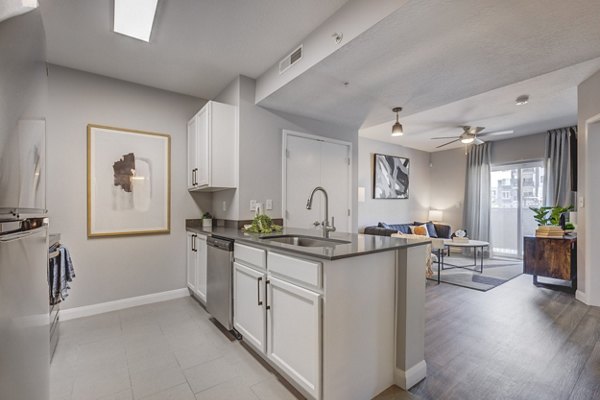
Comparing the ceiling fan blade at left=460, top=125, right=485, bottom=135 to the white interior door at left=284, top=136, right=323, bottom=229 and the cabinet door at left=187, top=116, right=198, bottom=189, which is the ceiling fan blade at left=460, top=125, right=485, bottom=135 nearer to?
the white interior door at left=284, top=136, right=323, bottom=229

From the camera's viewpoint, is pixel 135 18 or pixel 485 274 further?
pixel 485 274

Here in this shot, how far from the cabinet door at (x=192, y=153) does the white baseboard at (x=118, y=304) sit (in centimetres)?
140

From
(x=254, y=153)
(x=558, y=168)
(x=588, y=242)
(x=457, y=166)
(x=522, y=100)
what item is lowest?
(x=588, y=242)

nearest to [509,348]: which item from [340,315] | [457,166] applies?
[340,315]

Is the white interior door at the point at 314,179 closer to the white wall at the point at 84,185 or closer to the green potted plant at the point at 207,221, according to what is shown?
the green potted plant at the point at 207,221

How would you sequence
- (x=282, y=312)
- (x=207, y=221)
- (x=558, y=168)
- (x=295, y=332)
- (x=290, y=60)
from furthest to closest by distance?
(x=558, y=168) → (x=207, y=221) → (x=290, y=60) → (x=282, y=312) → (x=295, y=332)

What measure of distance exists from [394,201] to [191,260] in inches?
203

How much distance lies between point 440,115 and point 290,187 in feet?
9.85

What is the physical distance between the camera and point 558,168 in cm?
530

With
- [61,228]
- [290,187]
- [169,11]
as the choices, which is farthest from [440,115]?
[61,228]

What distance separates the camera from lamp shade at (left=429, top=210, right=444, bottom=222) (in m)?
7.31

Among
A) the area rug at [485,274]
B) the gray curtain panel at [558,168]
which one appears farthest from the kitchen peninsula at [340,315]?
the gray curtain panel at [558,168]

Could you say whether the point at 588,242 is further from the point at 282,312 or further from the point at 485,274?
the point at 282,312

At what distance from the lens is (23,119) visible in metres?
0.73
